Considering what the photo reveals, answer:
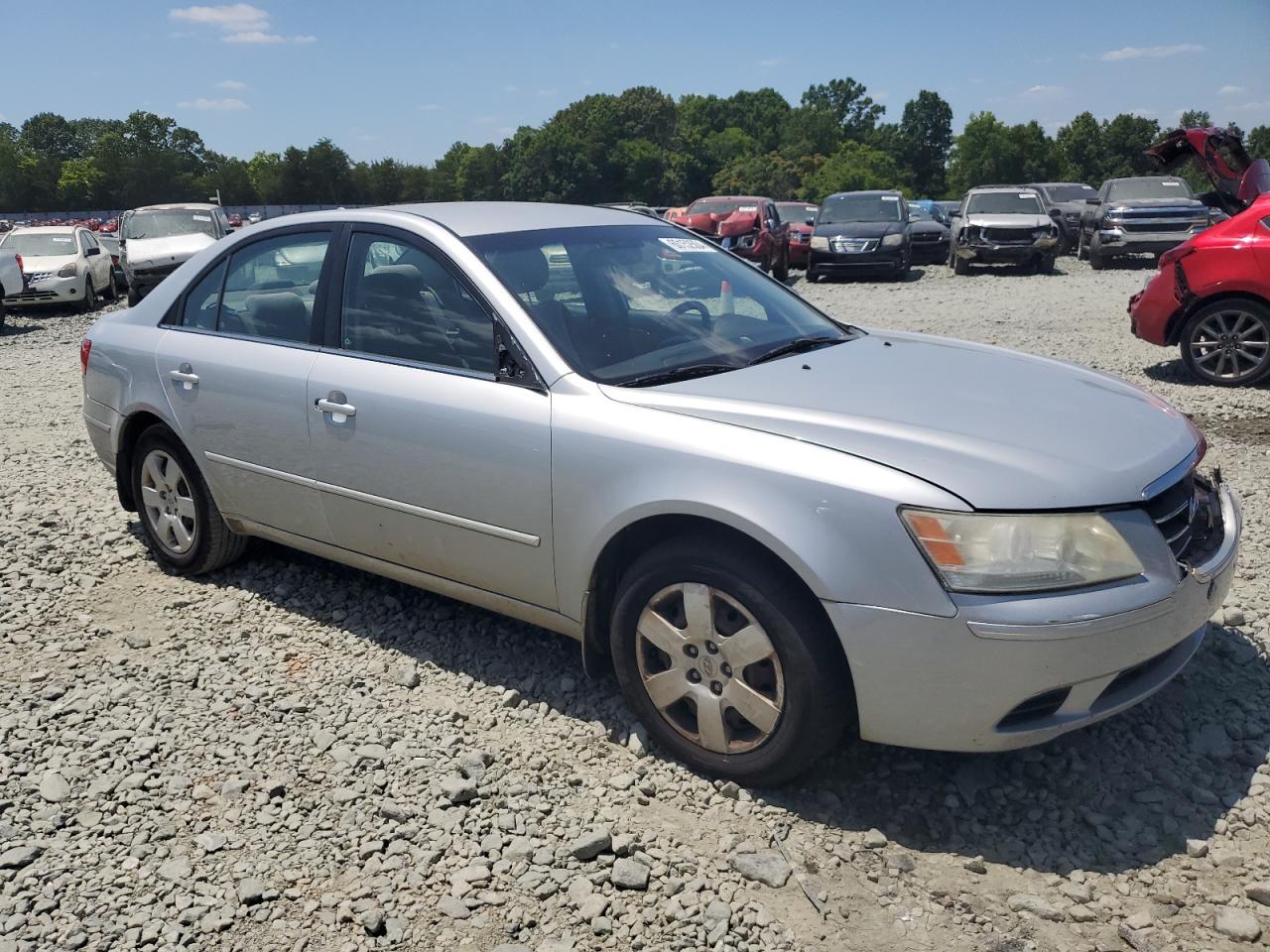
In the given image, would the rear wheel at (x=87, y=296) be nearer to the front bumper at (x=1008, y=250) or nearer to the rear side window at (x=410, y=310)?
the front bumper at (x=1008, y=250)

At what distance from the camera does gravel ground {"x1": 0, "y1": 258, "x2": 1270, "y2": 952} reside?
2.71 m

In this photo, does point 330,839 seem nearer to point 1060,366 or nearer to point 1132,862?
point 1132,862

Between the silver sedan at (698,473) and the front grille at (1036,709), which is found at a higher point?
the silver sedan at (698,473)

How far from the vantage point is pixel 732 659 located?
10.2 feet

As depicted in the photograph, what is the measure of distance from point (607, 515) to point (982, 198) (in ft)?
67.9

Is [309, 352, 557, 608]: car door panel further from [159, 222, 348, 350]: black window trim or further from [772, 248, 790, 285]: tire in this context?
[772, 248, 790, 285]: tire

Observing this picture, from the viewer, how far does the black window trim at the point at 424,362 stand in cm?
357

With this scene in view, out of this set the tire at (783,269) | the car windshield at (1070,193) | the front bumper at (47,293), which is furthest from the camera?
the car windshield at (1070,193)

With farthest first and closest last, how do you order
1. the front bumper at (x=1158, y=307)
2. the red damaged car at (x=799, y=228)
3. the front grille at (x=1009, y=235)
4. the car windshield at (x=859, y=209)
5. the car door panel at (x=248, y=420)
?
the red damaged car at (x=799, y=228) < the car windshield at (x=859, y=209) < the front grille at (x=1009, y=235) < the front bumper at (x=1158, y=307) < the car door panel at (x=248, y=420)

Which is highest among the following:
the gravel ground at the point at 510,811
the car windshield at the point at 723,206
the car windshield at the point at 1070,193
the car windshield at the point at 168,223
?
the car windshield at the point at 1070,193

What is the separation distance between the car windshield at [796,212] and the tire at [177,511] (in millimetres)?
22513

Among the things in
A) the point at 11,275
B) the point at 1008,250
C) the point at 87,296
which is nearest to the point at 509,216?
the point at 11,275

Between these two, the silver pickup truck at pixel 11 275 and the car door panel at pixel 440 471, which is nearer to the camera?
the car door panel at pixel 440 471

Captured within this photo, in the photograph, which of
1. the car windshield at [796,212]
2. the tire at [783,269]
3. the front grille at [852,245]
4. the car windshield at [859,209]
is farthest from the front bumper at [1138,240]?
the car windshield at [796,212]
